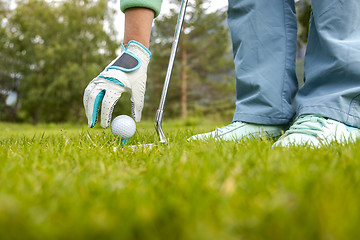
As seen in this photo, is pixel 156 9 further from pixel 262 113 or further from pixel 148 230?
pixel 148 230

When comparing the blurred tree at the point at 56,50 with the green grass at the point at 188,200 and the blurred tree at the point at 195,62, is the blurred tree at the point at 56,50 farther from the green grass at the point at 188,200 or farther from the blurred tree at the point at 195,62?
the green grass at the point at 188,200

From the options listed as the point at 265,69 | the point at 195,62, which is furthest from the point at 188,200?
the point at 195,62

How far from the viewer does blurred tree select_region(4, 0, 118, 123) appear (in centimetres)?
1598

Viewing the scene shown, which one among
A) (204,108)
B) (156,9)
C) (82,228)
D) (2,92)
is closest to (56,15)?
(2,92)

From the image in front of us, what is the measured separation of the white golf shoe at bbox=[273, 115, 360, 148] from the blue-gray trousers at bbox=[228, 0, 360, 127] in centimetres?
5

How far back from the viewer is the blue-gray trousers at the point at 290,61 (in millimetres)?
1483

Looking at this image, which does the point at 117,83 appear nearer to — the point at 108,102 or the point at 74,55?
the point at 108,102

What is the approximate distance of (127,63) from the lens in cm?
159

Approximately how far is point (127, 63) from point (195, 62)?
59.2 feet

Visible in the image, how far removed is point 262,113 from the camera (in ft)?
5.74

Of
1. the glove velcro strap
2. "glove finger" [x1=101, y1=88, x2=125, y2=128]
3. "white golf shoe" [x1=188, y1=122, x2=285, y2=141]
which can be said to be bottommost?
"white golf shoe" [x1=188, y1=122, x2=285, y2=141]

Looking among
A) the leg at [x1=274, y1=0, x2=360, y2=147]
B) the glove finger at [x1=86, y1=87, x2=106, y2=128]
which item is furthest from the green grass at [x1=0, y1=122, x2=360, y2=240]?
the glove finger at [x1=86, y1=87, x2=106, y2=128]

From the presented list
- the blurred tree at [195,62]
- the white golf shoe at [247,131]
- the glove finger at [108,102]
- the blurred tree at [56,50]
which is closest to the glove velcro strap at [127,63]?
the glove finger at [108,102]

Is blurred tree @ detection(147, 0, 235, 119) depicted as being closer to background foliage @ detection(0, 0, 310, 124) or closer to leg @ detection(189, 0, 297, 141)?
background foliage @ detection(0, 0, 310, 124)
